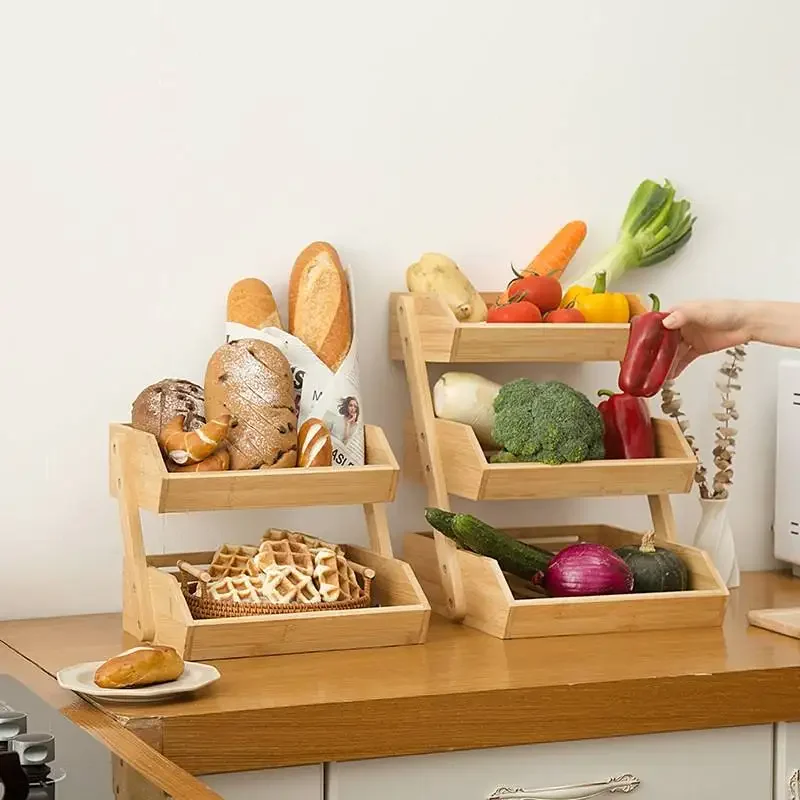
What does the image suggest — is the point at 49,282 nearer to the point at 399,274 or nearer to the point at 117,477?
the point at 117,477

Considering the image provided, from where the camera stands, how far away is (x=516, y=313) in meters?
2.01

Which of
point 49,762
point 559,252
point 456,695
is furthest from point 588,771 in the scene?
point 559,252

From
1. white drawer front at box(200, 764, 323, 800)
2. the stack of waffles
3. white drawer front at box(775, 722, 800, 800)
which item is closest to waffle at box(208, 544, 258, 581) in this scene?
the stack of waffles

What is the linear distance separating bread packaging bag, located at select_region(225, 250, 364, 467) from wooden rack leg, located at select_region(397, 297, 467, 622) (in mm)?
102

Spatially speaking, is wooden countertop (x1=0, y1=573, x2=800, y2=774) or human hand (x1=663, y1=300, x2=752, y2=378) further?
human hand (x1=663, y1=300, x2=752, y2=378)

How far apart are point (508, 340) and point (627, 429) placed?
0.22 m

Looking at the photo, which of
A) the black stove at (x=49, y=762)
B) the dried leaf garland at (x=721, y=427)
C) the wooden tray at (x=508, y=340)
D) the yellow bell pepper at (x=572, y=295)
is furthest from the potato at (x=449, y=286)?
the black stove at (x=49, y=762)

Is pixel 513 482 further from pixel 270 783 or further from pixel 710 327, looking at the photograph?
pixel 270 783

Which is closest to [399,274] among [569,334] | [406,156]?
[406,156]

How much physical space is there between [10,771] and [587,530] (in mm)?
1321

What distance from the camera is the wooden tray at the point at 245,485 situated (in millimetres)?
1748

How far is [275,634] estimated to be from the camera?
171 cm

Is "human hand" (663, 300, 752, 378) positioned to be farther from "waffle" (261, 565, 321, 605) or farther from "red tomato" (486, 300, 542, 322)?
"waffle" (261, 565, 321, 605)

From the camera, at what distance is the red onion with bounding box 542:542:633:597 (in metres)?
1.87
